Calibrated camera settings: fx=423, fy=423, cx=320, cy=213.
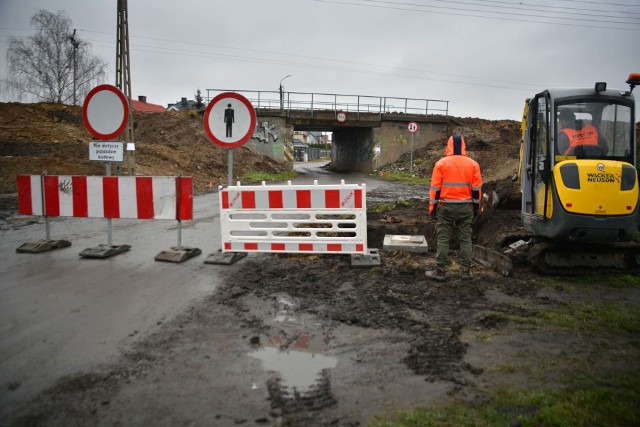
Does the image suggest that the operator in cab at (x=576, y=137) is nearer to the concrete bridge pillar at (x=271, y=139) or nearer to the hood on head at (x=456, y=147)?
the hood on head at (x=456, y=147)

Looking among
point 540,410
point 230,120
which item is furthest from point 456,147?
point 540,410

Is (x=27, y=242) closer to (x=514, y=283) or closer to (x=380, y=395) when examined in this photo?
(x=380, y=395)

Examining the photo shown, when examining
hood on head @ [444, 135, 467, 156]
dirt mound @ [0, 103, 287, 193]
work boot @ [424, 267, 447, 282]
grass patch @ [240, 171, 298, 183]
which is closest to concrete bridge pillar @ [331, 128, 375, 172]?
dirt mound @ [0, 103, 287, 193]

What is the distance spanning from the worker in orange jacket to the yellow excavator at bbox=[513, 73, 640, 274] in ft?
3.82

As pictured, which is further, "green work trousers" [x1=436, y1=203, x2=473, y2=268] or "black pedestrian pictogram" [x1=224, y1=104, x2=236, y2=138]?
"black pedestrian pictogram" [x1=224, y1=104, x2=236, y2=138]

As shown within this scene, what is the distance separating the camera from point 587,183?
593cm

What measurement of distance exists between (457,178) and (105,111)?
603 cm

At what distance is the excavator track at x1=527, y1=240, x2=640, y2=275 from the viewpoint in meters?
6.35

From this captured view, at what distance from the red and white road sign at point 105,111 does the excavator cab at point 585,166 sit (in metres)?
6.99

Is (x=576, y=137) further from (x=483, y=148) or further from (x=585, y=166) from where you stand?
(x=483, y=148)

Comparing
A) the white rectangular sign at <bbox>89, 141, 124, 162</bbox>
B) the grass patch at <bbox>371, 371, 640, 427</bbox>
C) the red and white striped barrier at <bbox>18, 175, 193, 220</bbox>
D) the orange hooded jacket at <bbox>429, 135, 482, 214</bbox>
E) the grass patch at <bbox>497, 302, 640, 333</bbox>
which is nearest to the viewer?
the grass patch at <bbox>371, 371, 640, 427</bbox>

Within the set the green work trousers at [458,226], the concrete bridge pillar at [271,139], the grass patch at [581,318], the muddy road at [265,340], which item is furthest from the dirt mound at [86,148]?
the grass patch at [581,318]

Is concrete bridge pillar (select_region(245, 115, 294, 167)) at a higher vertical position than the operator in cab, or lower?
higher

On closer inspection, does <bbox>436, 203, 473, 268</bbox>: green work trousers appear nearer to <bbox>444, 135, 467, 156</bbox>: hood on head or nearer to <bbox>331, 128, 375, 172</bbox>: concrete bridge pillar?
<bbox>444, 135, 467, 156</bbox>: hood on head
